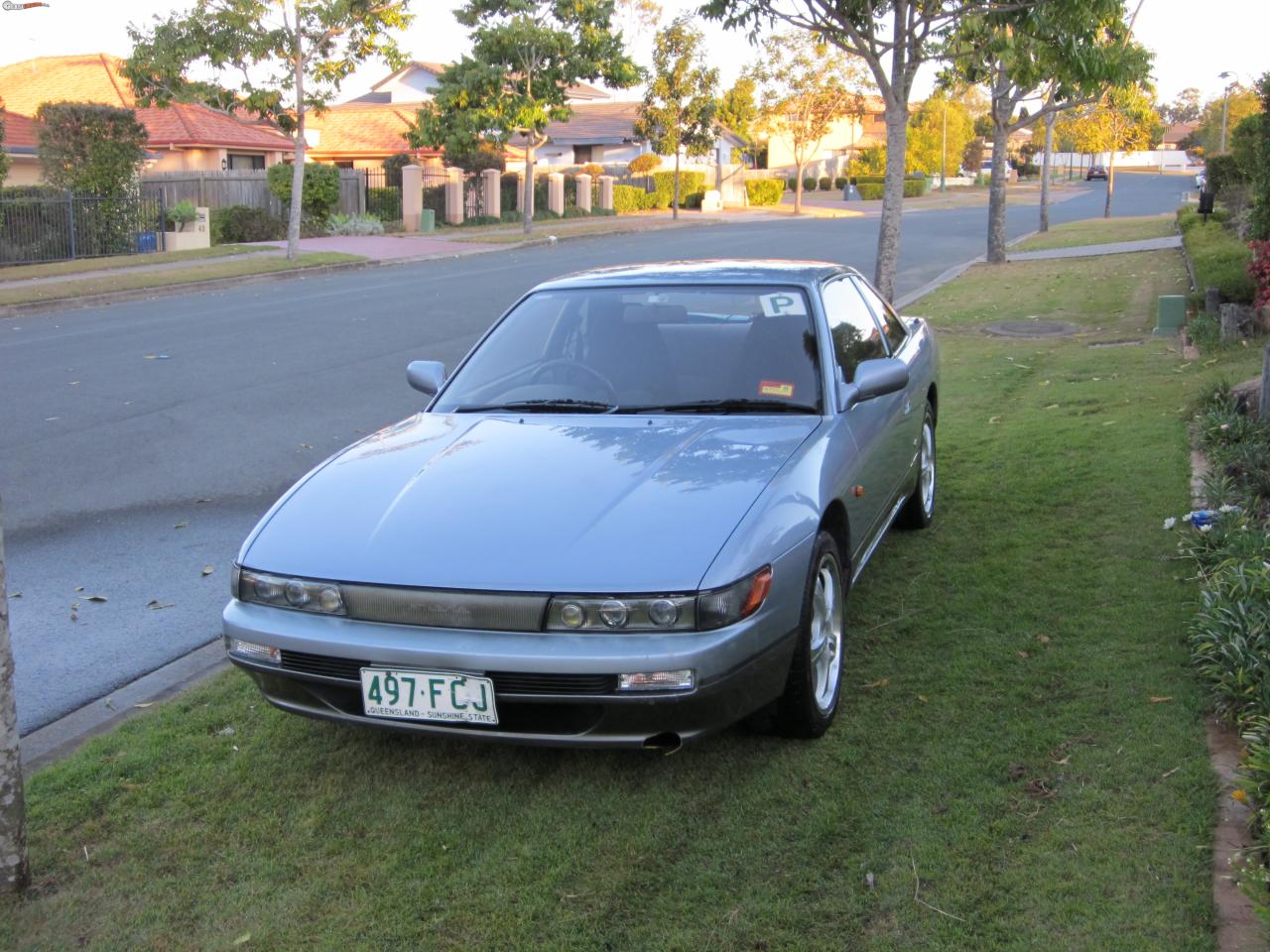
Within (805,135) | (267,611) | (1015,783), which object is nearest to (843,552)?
(1015,783)

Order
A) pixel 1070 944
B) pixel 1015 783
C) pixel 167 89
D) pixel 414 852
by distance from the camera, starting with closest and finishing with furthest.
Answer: pixel 1070 944 < pixel 414 852 < pixel 1015 783 < pixel 167 89

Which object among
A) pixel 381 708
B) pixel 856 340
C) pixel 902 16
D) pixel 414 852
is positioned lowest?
pixel 414 852

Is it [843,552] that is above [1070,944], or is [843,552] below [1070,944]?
above

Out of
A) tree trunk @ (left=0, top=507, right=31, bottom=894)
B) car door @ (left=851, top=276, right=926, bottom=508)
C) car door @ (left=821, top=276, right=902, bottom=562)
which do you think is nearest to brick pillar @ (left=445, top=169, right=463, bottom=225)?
car door @ (left=851, top=276, right=926, bottom=508)

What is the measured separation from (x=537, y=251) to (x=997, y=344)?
19.3 m

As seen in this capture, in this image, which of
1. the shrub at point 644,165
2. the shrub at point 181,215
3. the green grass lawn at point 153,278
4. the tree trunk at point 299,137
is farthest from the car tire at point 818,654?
the shrub at point 644,165

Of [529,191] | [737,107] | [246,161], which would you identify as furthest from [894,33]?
[737,107]

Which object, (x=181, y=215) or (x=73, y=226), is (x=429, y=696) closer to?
(x=73, y=226)

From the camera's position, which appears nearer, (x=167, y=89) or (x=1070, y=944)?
(x=1070, y=944)

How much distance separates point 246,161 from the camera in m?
41.0

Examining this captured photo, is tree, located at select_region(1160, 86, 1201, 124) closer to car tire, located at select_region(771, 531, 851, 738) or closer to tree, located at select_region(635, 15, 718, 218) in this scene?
tree, located at select_region(635, 15, 718, 218)

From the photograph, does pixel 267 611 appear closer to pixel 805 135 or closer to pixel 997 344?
pixel 997 344

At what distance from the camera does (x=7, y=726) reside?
336cm

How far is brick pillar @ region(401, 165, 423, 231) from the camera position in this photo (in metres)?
39.1
